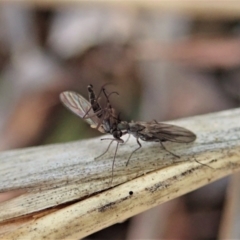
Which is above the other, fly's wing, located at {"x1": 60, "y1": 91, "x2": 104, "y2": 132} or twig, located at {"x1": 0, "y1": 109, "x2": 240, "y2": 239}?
fly's wing, located at {"x1": 60, "y1": 91, "x2": 104, "y2": 132}

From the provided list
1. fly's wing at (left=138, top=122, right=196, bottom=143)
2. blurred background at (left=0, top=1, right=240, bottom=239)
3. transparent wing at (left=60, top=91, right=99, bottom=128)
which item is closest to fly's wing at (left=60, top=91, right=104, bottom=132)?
transparent wing at (left=60, top=91, right=99, bottom=128)

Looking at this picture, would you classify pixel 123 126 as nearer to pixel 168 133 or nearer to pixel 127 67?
pixel 168 133

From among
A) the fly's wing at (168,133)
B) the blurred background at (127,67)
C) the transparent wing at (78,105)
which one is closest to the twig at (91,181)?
the fly's wing at (168,133)

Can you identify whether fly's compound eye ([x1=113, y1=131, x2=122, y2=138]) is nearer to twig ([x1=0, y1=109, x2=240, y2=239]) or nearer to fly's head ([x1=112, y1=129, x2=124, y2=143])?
fly's head ([x1=112, y1=129, x2=124, y2=143])

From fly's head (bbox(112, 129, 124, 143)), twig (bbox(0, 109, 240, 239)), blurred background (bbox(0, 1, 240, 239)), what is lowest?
twig (bbox(0, 109, 240, 239))

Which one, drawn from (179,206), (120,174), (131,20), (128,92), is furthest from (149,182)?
(131,20)

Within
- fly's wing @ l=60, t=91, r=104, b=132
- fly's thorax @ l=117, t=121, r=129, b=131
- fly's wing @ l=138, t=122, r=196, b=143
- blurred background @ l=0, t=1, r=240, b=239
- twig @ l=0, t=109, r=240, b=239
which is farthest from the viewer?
blurred background @ l=0, t=1, r=240, b=239

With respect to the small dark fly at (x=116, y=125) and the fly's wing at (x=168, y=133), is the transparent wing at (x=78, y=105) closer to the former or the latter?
the small dark fly at (x=116, y=125)
